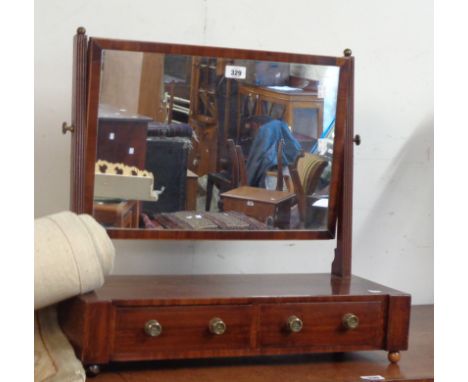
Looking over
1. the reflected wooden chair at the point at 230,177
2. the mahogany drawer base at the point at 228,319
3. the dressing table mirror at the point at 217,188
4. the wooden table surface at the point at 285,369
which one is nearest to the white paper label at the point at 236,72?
the dressing table mirror at the point at 217,188

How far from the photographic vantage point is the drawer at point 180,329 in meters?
1.13

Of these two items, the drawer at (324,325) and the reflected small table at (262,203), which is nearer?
the drawer at (324,325)

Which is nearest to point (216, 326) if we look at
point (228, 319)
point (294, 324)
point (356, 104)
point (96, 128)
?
point (228, 319)

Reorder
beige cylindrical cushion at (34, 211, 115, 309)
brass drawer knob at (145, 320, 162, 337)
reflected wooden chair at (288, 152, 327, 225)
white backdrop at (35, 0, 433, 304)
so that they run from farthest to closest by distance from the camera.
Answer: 1. white backdrop at (35, 0, 433, 304)
2. reflected wooden chair at (288, 152, 327, 225)
3. brass drawer knob at (145, 320, 162, 337)
4. beige cylindrical cushion at (34, 211, 115, 309)

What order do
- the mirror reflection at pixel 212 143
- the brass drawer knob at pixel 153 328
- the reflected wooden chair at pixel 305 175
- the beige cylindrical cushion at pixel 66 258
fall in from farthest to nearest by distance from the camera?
the reflected wooden chair at pixel 305 175, the mirror reflection at pixel 212 143, the brass drawer knob at pixel 153 328, the beige cylindrical cushion at pixel 66 258

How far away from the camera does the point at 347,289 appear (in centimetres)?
128

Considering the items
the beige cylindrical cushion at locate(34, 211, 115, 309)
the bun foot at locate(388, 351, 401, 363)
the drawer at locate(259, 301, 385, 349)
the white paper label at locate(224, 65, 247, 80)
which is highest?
the white paper label at locate(224, 65, 247, 80)

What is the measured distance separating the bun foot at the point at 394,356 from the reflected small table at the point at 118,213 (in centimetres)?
48

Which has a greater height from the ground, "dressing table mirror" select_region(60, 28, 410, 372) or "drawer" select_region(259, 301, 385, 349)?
"dressing table mirror" select_region(60, 28, 410, 372)

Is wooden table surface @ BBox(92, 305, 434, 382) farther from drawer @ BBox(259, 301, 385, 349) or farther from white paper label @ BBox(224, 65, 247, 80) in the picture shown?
white paper label @ BBox(224, 65, 247, 80)

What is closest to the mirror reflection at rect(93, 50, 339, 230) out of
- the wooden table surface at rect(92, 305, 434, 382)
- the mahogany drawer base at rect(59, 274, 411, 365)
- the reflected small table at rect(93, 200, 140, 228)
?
the reflected small table at rect(93, 200, 140, 228)

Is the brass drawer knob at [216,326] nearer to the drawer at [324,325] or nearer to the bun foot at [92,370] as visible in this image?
the drawer at [324,325]

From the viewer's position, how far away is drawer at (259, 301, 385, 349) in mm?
1201
